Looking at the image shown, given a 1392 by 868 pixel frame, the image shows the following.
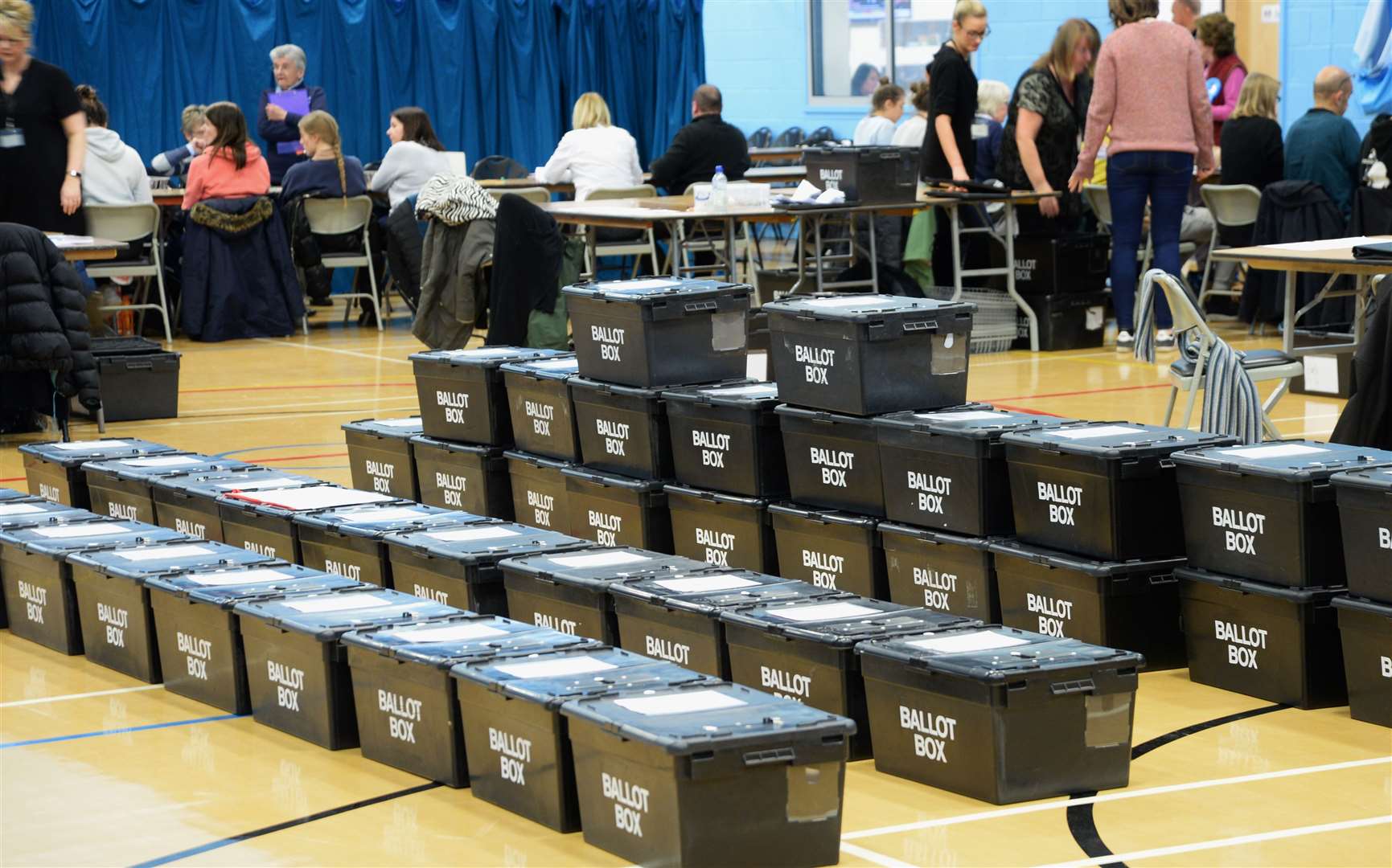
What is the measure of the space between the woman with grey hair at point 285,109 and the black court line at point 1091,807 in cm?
974

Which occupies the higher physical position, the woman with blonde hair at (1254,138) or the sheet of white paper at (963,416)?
the woman with blonde hair at (1254,138)

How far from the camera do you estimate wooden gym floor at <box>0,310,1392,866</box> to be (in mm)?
3082

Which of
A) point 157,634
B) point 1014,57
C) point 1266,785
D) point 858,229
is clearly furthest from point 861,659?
point 1014,57

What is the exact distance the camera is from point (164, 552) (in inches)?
179

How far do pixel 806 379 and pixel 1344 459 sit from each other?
1.33m

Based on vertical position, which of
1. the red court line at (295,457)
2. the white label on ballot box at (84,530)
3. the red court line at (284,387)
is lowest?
the red court line at (295,457)

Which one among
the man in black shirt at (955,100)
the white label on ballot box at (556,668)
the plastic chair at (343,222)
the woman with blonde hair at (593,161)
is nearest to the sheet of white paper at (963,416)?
the white label on ballot box at (556,668)

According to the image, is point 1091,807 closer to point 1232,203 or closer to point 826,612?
point 826,612

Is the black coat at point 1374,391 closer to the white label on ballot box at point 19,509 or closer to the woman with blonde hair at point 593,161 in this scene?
the white label on ballot box at point 19,509

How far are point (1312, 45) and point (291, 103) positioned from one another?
6.92 meters

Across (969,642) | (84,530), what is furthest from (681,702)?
(84,530)

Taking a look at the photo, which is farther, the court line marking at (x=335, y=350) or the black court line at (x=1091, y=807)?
the court line marking at (x=335, y=350)

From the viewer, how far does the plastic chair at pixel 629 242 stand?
34.4 ft

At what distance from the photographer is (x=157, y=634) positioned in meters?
4.30
